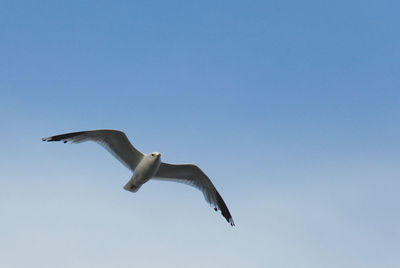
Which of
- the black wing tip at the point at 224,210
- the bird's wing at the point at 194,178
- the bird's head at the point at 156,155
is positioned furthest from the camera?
the black wing tip at the point at 224,210

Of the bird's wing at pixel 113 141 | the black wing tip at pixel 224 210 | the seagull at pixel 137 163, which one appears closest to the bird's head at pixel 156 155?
the seagull at pixel 137 163

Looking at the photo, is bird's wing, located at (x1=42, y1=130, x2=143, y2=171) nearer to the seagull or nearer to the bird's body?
the seagull

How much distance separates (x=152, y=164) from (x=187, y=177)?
185cm

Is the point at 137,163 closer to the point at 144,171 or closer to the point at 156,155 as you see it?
the point at 144,171

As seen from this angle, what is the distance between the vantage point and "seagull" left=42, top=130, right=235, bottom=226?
17312 mm

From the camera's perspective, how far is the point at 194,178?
18688 millimetres

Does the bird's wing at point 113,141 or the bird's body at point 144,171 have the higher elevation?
the bird's wing at point 113,141

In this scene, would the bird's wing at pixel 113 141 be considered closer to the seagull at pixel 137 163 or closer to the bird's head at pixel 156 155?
the seagull at pixel 137 163

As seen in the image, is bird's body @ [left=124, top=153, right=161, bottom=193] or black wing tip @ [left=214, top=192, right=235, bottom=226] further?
black wing tip @ [left=214, top=192, right=235, bottom=226]

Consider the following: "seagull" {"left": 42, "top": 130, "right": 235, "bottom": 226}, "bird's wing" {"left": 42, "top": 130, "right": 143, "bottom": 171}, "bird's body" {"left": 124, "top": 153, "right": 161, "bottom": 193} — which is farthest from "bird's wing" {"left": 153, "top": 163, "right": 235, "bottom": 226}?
"bird's wing" {"left": 42, "top": 130, "right": 143, "bottom": 171}

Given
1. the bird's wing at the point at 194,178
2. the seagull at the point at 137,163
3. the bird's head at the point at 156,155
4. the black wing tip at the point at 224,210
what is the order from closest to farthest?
the bird's head at the point at 156,155 → the seagull at the point at 137,163 → the bird's wing at the point at 194,178 → the black wing tip at the point at 224,210

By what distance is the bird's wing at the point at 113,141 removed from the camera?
56.9ft

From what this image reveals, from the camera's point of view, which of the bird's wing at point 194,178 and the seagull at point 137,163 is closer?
the seagull at point 137,163

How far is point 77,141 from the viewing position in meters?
17.4
